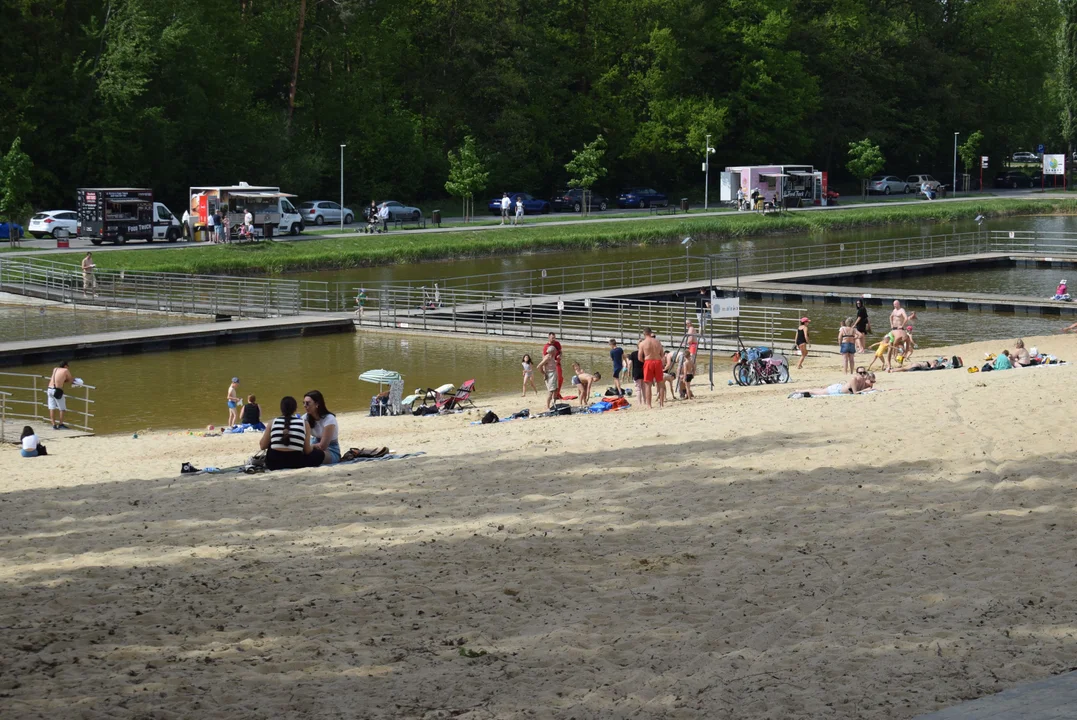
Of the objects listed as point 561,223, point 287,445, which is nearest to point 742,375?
point 287,445

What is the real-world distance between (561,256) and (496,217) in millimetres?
14414

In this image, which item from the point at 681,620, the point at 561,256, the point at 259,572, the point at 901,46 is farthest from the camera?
the point at 901,46

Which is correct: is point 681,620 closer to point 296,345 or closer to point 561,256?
point 296,345

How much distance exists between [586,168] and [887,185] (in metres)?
27.3

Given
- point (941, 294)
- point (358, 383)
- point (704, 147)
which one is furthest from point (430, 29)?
point (358, 383)

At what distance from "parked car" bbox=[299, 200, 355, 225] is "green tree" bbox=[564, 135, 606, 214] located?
1499 centimetres

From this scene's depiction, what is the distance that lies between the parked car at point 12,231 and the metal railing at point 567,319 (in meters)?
18.2

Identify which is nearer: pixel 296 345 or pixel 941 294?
pixel 296 345

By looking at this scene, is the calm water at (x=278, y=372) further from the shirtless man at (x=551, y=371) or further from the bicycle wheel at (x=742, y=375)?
the bicycle wheel at (x=742, y=375)

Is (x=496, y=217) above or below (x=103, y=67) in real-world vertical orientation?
below

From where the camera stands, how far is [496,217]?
76.2 metres

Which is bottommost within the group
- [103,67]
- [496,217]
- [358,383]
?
[358,383]

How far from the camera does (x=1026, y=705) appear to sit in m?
8.34

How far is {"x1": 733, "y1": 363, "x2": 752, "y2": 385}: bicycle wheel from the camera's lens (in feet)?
91.2
